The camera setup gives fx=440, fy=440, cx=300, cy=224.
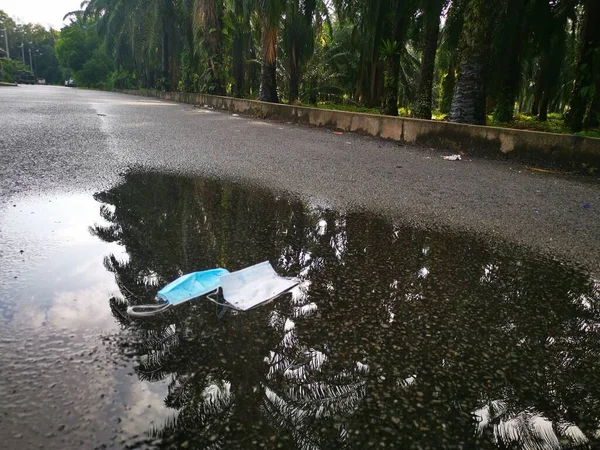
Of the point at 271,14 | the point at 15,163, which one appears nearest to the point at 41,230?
the point at 15,163

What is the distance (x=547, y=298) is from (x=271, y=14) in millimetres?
12508

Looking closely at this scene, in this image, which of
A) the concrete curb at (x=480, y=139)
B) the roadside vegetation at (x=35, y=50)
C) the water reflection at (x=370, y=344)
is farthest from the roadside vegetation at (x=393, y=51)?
the roadside vegetation at (x=35, y=50)

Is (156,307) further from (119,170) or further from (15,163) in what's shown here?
(15,163)

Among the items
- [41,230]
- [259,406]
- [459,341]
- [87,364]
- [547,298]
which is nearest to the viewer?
[259,406]

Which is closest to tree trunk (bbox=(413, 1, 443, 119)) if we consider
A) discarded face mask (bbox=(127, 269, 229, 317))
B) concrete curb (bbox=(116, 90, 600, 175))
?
concrete curb (bbox=(116, 90, 600, 175))

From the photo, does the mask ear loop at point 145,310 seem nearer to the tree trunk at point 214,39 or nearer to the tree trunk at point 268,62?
the tree trunk at point 268,62

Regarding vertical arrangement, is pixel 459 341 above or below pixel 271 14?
below

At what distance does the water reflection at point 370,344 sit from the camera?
1366 millimetres

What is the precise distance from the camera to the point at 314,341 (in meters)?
1.81

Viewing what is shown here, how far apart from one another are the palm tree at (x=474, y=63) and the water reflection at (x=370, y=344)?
245 inches

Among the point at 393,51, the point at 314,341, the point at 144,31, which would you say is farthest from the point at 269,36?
the point at 144,31

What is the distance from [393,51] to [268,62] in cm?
497

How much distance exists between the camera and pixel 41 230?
2904 mm

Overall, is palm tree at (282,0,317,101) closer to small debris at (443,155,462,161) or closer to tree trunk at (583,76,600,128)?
tree trunk at (583,76,600,128)
